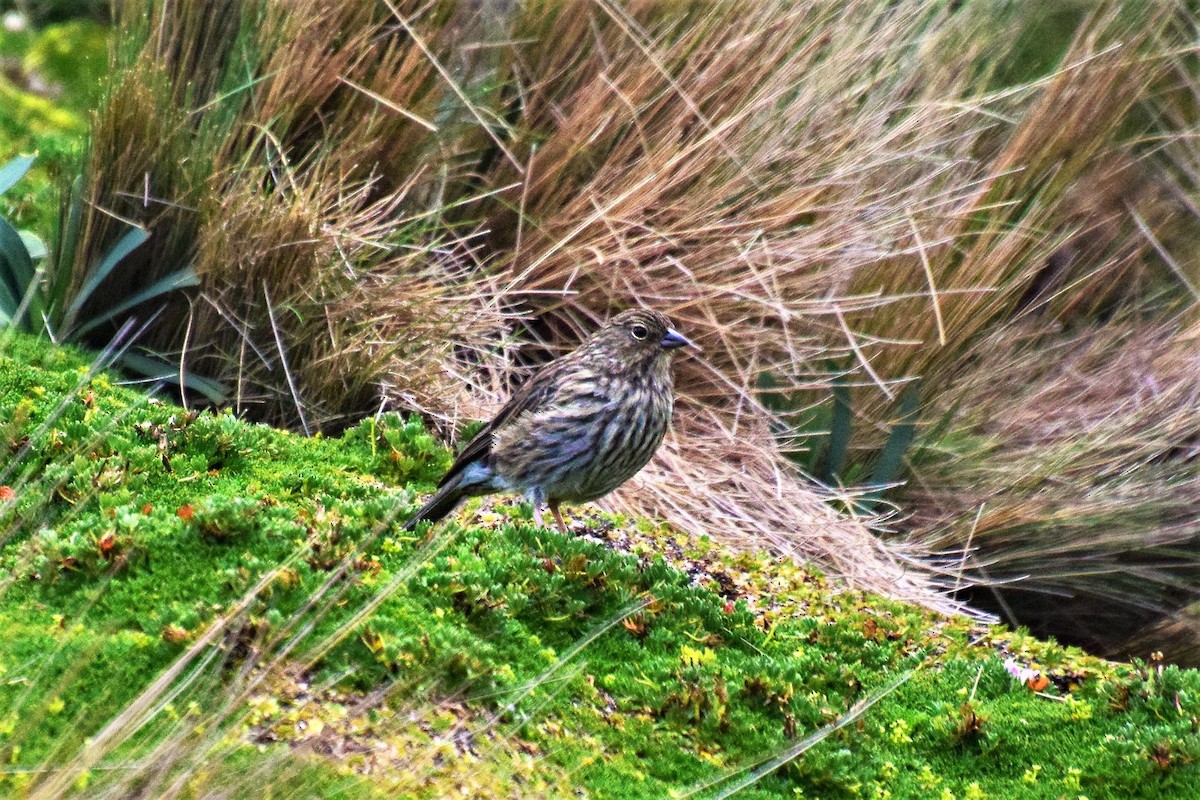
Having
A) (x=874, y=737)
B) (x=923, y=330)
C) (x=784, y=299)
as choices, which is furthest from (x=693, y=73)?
(x=874, y=737)

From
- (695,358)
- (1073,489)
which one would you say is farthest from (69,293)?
(1073,489)

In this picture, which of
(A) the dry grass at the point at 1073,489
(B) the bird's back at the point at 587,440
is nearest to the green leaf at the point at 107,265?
(B) the bird's back at the point at 587,440

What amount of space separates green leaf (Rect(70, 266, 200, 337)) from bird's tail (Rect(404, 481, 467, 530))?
4.59 feet

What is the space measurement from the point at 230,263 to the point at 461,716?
2.79 m

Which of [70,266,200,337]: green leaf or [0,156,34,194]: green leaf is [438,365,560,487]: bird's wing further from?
[0,156,34,194]: green leaf

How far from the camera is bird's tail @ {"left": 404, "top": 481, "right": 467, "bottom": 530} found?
5.02 metres

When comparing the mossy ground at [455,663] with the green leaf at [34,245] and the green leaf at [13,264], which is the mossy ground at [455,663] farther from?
the green leaf at [34,245]

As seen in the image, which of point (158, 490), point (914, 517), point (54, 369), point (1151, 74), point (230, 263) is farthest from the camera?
point (1151, 74)

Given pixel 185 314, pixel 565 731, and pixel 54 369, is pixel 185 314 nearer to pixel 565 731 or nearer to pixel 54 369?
pixel 54 369

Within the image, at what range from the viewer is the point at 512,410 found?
17.6 feet

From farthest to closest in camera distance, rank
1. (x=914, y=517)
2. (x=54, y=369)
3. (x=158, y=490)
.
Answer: (x=914, y=517), (x=54, y=369), (x=158, y=490)

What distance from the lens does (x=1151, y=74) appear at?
6.80 metres

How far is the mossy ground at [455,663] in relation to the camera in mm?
3289

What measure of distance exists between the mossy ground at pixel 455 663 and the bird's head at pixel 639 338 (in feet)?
3.60
